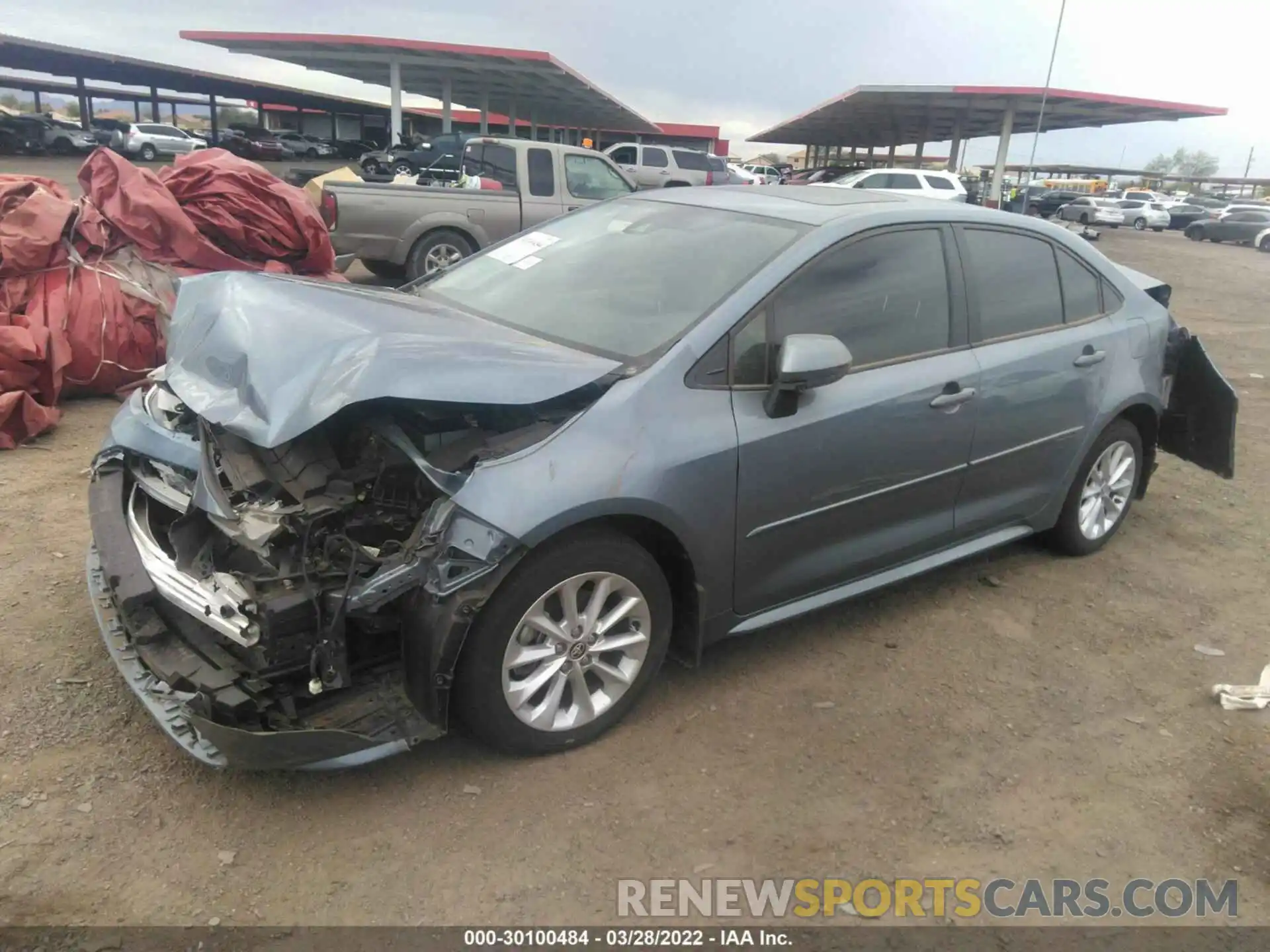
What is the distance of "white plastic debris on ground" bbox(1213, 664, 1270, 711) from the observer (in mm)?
3467

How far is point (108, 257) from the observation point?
6523mm

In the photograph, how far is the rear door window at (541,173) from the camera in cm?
1081

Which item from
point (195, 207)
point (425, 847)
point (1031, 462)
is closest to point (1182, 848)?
point (1031, 462)

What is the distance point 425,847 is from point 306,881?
32 centimetres

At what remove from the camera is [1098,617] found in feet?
13.6

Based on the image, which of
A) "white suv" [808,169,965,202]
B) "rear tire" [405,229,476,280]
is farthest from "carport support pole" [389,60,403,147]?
"rear tire" [405,229,476,280]

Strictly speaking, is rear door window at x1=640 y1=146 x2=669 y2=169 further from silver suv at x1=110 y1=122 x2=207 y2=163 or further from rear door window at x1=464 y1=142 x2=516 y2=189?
silver suv at x1=110 y1=122 x2=207 y2=163

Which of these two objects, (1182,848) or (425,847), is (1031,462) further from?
(425,847)

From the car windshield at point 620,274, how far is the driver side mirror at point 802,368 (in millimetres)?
344

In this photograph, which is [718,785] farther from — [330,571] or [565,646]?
[330,571]

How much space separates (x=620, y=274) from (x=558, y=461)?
1.16m

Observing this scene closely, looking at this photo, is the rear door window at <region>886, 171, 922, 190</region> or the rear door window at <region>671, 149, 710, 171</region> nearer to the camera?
the rear door window at <region>886, 171, 922, 190</region>

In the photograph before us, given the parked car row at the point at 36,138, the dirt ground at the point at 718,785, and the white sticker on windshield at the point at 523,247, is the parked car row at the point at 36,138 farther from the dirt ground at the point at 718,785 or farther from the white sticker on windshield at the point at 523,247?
the dirt ground at the point at 718,785

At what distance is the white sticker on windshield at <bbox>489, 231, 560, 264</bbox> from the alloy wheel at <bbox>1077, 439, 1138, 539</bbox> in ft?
9.37
